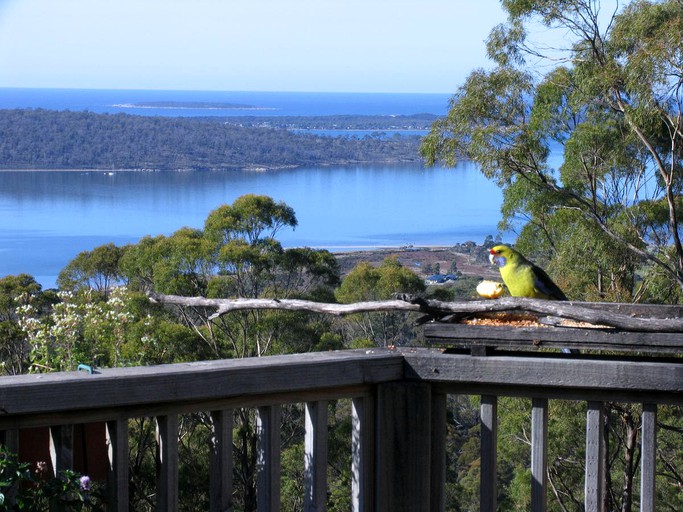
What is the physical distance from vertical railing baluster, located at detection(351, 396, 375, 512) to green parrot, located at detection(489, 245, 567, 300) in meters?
0.70

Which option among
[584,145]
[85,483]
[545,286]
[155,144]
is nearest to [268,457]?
[85,483]

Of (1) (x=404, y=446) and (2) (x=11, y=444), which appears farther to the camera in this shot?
(1) (x=404, y=446)

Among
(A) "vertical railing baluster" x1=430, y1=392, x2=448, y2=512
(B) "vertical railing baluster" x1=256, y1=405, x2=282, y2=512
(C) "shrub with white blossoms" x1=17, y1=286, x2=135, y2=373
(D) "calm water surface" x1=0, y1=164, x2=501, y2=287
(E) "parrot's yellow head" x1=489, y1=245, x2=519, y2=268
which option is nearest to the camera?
(B) "vertical railing baluster" x1=256, y1=405, x2=282, y2=512

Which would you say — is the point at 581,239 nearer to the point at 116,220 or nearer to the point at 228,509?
the point at 228,509

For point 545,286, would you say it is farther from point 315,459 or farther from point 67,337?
point 67,337

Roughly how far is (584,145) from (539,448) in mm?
11659

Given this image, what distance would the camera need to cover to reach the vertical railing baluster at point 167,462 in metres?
1.41

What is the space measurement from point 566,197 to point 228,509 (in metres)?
11.8

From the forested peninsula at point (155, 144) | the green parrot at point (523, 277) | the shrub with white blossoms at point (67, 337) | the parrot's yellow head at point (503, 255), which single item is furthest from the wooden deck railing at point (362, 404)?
the forested peninsula at point (155, 144)

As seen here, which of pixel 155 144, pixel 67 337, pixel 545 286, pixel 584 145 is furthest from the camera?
pixel 155 144

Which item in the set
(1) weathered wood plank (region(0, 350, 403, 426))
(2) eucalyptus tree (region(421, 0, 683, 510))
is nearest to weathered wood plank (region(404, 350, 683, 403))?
(1) weathered wood plank (region(0, 350, 403, 426))

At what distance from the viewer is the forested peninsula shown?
4666 cm

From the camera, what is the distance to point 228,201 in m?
42.7

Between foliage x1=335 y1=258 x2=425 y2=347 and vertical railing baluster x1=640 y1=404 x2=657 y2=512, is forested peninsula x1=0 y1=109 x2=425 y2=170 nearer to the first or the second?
foliage x1=335 y1=258 x2=425 y2=347
